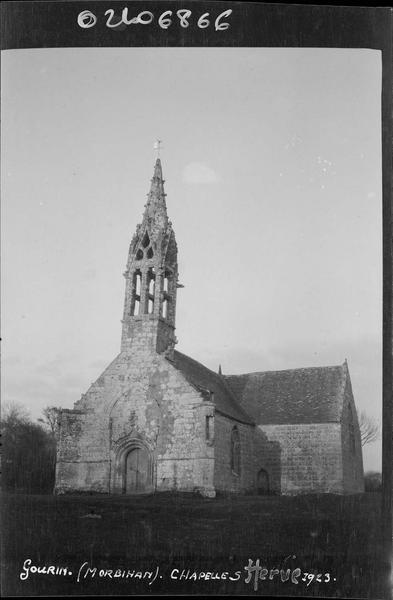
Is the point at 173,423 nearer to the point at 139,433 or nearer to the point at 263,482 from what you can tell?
the point at 139,433

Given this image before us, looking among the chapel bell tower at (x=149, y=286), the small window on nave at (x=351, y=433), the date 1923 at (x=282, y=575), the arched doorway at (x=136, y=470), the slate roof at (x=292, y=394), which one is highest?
the chapel bell tower at (x=149, y=286)

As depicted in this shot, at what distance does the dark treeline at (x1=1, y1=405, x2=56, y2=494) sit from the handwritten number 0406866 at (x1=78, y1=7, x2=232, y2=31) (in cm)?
1197

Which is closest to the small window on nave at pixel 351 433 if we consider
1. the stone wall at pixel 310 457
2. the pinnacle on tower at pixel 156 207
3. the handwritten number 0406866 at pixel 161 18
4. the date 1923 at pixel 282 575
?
the stone wall at pixel 310 457

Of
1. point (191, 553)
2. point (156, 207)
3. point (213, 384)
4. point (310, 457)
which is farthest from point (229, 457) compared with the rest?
point (191, 553)

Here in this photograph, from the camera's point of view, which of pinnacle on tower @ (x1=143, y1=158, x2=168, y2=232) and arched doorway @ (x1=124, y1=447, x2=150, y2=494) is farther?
arched doorway @ (x1=124, y1=447, x2=150, y2=494)

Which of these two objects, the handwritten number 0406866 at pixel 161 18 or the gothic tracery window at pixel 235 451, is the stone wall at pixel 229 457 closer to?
the gothic tracery window at pixel 235 451

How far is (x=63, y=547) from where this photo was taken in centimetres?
1259

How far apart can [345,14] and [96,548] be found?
41.4 feet

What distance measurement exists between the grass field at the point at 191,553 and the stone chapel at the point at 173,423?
7.75 m

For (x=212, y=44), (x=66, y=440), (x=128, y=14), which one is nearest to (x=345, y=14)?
(x=212, y=44)

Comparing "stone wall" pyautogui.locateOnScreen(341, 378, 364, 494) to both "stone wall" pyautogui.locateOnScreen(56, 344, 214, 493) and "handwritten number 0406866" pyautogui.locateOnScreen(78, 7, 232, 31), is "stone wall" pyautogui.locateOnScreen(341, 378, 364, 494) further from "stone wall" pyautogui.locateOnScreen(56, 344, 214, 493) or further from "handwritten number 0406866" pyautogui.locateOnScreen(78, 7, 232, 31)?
"handwritten number 0406866" pyautogui.locateOnScreen(78, 7, 232, 31)

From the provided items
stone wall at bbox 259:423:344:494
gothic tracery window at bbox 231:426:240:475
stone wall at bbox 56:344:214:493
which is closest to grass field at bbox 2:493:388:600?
stone wall at bbox 56:344:214:493

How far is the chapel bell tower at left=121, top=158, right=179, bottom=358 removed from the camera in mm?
25062

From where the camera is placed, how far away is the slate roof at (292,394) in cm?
2978
